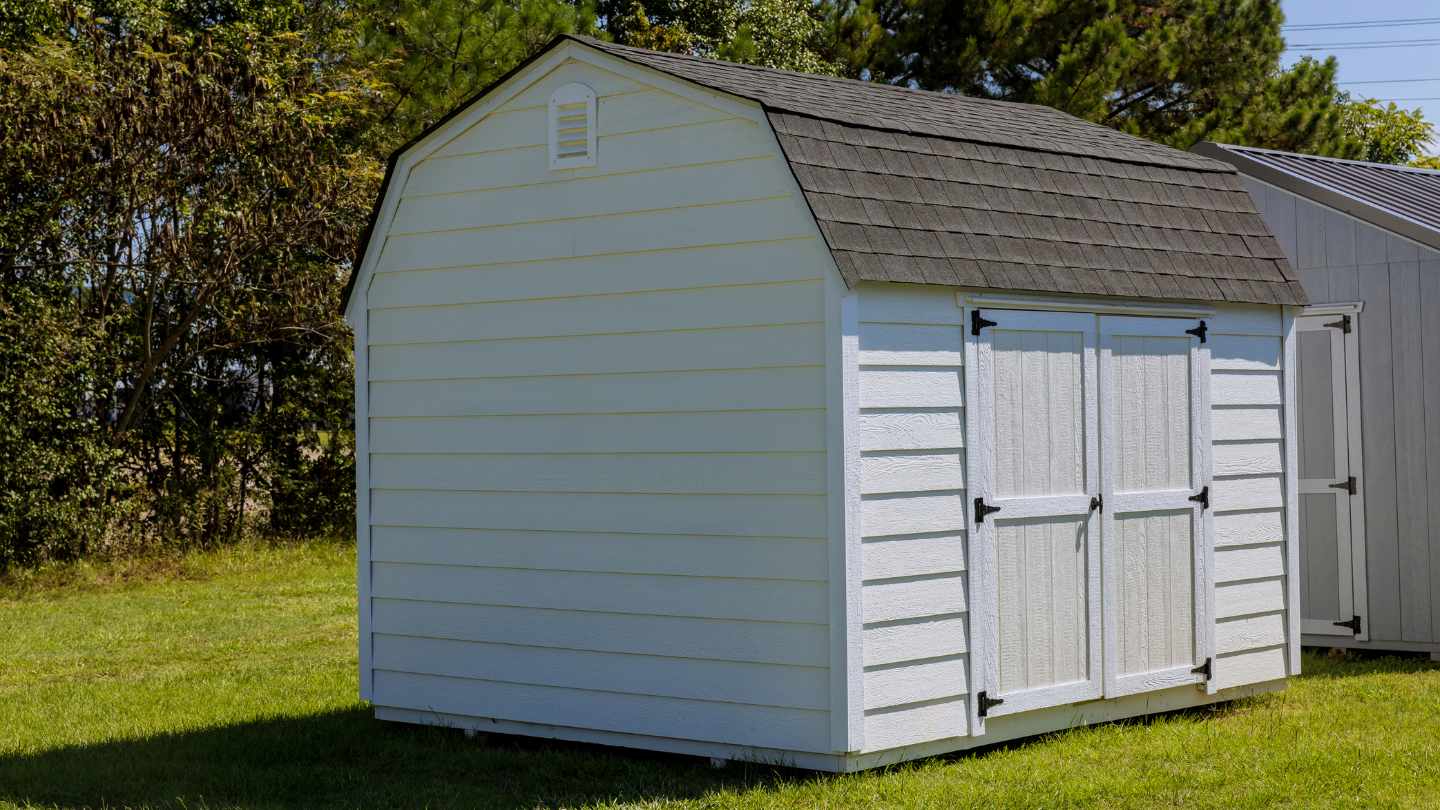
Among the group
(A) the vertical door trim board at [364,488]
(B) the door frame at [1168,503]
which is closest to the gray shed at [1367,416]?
(B) the door frame at [1168,503]

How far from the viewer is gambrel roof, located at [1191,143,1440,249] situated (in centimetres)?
854

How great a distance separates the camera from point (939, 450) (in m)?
5.83

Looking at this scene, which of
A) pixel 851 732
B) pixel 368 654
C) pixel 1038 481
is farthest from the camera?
pixel 368 654

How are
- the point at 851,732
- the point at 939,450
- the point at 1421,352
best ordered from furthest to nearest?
1. the point at 1421,352
2. the point at 939,450
3. the point at 851,732

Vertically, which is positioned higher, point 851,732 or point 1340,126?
point 1340,126

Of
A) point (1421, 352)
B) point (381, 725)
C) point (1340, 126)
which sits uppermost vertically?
point (1340, 126)

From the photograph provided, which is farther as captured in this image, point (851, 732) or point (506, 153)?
point (506, 153)

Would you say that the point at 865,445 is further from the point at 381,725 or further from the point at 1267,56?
the point at 1267,56

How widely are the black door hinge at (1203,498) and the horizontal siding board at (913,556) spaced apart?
61.8 inches

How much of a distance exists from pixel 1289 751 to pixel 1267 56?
2027cm

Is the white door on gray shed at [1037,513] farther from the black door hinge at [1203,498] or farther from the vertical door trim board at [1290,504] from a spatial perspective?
the vertical door trim board at [1290,504]

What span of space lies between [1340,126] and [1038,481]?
20279 millimetres

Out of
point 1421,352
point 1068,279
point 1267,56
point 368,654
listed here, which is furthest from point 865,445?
point 1267,56

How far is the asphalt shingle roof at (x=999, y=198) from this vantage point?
5684 mm
